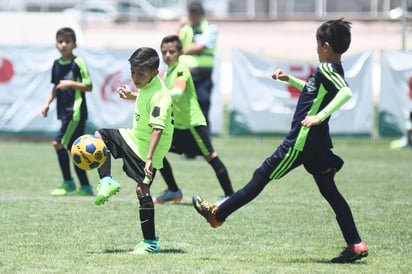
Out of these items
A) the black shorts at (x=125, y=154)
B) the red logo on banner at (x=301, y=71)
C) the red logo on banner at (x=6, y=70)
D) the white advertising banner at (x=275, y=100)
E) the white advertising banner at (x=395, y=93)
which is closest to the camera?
the black shorts at (x=125, y=154)

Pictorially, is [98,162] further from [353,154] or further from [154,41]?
[154,41]

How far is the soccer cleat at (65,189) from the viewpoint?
11.3 meters

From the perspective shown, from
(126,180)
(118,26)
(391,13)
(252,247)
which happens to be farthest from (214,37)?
(118,26)

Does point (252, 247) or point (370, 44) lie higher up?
point (252, 247)

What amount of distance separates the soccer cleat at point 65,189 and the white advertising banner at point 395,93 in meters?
8.49

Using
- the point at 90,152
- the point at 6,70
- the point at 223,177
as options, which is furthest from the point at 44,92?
the point at 90,152

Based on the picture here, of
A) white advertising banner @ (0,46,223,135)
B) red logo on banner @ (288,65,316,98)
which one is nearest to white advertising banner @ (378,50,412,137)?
red logo on banner @ (288,65,316,98)

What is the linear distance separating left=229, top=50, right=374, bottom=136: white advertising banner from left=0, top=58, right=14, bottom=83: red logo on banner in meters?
4.35

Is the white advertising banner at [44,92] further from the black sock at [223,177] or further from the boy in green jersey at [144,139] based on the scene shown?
the boy in green jersey at [144,139]

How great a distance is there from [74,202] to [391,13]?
71.0ft

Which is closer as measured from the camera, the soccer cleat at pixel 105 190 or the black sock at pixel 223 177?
the soccer cleat at pixel 105 190

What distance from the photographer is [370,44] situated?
31688 millimetres

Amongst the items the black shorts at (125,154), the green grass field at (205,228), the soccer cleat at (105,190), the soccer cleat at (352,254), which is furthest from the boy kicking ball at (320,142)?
the soccer cleat at (105,190)

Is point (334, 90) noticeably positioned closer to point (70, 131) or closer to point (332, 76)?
point (332, 76)
